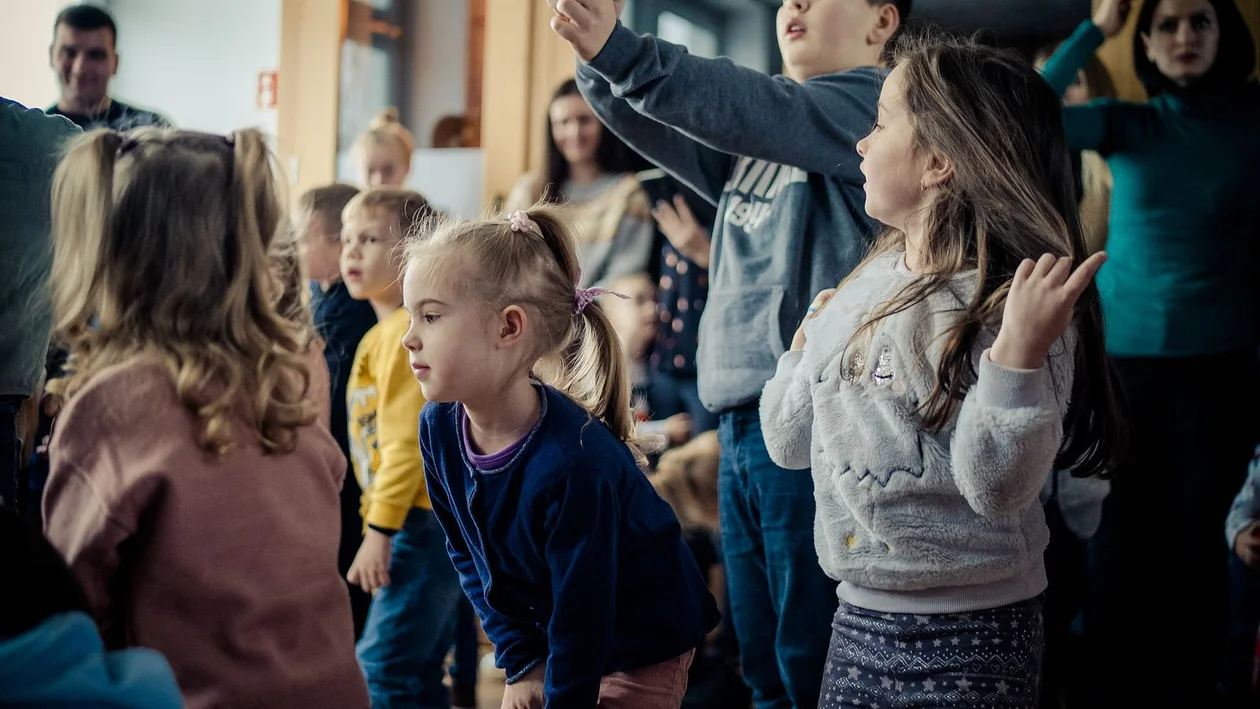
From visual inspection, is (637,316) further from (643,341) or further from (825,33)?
(825,33)

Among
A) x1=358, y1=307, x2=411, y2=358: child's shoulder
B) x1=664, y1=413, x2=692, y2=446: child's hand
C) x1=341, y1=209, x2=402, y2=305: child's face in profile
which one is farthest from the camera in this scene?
x1=664, y1=413, x2=692, y2=446: child's hand

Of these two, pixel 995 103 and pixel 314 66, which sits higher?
pixel 314 66

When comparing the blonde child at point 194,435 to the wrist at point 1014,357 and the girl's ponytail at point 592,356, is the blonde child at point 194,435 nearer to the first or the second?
the girl's ponytail at point 592,356

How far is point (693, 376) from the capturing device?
3016mm

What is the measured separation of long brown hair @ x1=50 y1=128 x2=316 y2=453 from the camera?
134cm

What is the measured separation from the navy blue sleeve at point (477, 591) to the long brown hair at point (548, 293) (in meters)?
0.17

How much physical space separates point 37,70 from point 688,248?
1.89m

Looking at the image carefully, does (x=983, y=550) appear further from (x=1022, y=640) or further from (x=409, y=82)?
(x=409, y=82)

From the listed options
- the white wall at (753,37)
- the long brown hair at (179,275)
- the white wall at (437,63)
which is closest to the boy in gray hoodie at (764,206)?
the long brown hair at (179,275)

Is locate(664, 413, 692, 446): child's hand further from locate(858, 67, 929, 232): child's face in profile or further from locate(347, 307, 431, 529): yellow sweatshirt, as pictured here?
locate(858, 67, 929, 232): child's face in profile

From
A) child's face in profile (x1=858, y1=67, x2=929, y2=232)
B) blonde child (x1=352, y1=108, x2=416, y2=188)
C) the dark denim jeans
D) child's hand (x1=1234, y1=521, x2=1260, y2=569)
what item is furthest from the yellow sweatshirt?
the dark denim jeans

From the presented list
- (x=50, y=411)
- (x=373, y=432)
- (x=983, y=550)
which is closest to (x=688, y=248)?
(x=373, y=432)

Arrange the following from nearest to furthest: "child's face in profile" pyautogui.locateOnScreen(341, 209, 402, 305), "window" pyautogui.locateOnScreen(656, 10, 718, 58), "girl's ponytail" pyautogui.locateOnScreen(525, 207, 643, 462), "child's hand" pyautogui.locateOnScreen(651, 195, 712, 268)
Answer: "girl's ponytail" pyautogui.locateOnScreen(525, 207, 643, 462) → "child's face in profile" pyautogui.locateOnScreen(341, 209, 402, 305) → "child's hand" pyautogui.locateOnScreen(651, 195, 712, 268) → "window" pyautogui.locateOnScreen(656, 10, 718, 58)

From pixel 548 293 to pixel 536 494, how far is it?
0.29 meters
